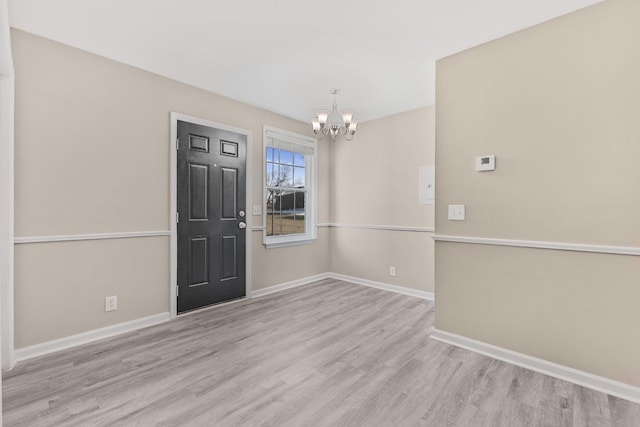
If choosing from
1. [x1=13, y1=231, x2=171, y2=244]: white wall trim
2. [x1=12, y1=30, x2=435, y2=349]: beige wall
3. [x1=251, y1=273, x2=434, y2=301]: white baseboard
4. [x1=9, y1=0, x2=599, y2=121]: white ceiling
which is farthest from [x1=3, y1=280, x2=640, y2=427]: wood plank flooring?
[x1=9, y1=0, x2=599, y2=121]: white ceiling

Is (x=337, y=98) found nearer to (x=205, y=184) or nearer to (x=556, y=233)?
(x=205, y=184)

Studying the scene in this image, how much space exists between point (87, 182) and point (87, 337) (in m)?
1.32

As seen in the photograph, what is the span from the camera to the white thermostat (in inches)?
99.3

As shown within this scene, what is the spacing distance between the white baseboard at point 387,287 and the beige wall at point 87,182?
2.56 meters

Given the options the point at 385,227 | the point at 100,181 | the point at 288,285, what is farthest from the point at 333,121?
the point at 100,181

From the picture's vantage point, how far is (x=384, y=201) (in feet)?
14.7

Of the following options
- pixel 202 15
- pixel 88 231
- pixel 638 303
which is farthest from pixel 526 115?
pixel 88 231

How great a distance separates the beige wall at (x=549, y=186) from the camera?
203cm

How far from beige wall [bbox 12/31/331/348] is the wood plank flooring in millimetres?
406

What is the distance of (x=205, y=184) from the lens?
3500mm

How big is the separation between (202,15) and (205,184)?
5.56 feet

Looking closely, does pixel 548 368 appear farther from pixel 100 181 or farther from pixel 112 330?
pixel 100 181

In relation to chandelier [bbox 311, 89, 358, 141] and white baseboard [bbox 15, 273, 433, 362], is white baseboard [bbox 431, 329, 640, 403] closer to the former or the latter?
white baseboard [bbox 15, 273, 433, 362]

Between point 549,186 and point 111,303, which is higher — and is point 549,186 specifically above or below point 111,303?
above
